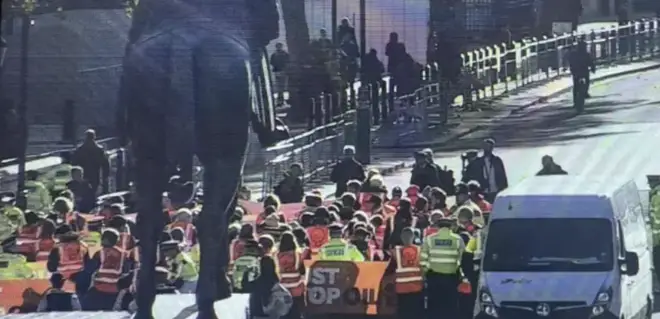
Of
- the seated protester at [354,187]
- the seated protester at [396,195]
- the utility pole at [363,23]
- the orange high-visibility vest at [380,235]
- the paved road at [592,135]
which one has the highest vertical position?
the utility pole at [363,23]

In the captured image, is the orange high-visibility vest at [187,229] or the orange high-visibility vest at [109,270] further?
the orange high-visibility vest at [109,270]

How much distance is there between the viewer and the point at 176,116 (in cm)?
508

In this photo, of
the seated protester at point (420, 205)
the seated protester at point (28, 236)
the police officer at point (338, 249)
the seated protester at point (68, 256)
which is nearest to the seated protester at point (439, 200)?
the seated protester at point (420, 205)

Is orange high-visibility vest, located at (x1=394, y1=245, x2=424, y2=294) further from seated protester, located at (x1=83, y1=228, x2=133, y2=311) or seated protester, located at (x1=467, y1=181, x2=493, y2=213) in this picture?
seated protester, located at (x1=83, y1=228, x2=133, y2=311)

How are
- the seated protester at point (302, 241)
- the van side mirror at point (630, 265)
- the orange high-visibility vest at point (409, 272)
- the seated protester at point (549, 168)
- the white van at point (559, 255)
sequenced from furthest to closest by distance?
the seated protester at point (302, 241) < the orange high-visibility vest at point (409, 272) < the seated protester at point (549, 168) < the van side mirror at point (630, 265) < the white van at point (559, 255)

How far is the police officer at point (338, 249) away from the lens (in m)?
5.35

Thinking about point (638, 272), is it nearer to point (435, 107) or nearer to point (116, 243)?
point (435, 107)

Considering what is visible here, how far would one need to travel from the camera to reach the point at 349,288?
17.5 feet

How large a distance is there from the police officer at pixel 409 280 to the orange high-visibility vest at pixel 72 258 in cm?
84

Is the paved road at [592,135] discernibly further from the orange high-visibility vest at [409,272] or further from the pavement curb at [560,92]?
the orange high-visibility vest at [409,272]

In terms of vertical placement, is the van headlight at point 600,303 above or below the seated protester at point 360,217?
below

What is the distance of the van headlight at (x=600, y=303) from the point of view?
197 inches

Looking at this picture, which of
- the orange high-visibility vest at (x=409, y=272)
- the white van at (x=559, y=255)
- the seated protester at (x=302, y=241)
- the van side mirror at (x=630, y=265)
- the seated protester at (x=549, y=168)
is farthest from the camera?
the seated protester at (x=302, y=241)

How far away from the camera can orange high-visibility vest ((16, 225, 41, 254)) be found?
5504mm
